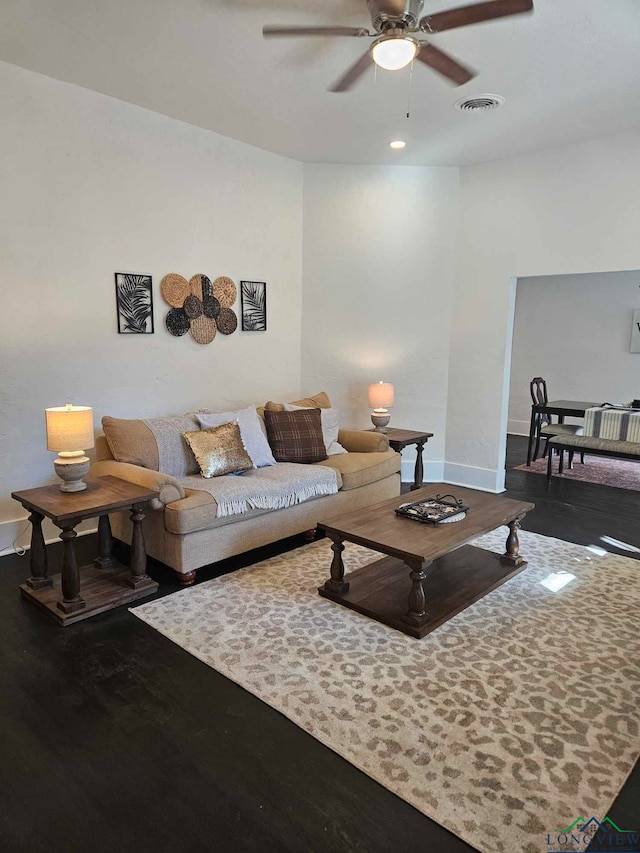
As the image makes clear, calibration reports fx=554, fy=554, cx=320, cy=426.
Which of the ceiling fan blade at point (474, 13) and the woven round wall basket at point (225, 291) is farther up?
the ceiling fan blade at point (474, 13)

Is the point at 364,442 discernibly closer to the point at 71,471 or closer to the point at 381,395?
the point at 381,395

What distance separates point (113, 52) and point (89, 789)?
12.0ft

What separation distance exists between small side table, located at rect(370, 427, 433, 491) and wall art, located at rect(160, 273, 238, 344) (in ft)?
5.76

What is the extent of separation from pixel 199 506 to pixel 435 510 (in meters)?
1.38

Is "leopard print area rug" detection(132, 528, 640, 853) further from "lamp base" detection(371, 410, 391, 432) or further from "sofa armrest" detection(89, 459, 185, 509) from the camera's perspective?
"lamp base" detection(371, 410, 391, 432)

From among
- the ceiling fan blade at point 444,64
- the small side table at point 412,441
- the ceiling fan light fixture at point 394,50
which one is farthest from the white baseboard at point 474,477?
the ceiling fan light fixture at point 394,50

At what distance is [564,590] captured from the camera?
3.25 metres

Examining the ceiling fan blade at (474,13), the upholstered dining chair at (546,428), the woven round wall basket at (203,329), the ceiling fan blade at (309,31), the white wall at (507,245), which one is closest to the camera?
the ceiling fan blade at (474,13)

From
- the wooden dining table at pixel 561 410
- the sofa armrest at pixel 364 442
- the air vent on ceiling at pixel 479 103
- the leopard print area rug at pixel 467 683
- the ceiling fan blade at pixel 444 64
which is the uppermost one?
the air vent on ceiling at pixel 479 103

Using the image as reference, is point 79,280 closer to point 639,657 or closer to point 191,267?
point 191,267

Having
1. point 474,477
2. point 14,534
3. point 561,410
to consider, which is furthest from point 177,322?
point 561,410

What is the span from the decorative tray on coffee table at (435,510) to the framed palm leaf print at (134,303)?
241 centimetres

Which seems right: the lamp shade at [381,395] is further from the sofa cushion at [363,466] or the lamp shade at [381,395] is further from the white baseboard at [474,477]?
the white baseboard at [474,477]

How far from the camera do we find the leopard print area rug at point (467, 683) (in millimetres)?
1805
